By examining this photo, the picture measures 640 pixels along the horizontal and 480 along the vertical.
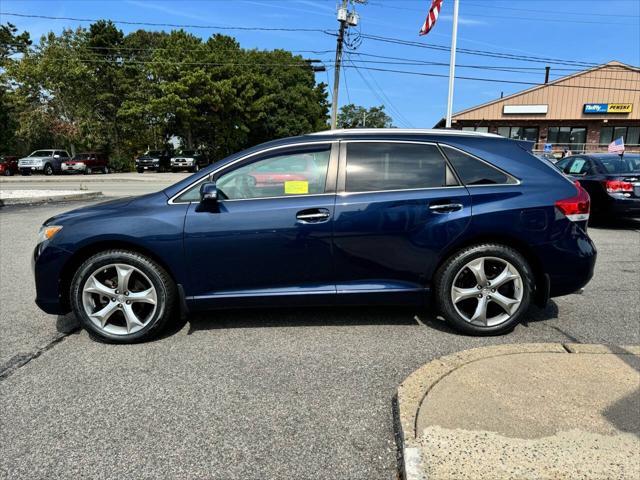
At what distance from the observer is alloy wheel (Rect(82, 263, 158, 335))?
12.3 feet

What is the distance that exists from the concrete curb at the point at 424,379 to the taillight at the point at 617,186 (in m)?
6.45

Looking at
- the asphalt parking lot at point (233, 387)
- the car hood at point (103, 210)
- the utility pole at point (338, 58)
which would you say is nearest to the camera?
the asphalt parking lot at point (233, 387)

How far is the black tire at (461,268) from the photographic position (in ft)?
12.4

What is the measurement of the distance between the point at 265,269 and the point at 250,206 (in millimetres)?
513

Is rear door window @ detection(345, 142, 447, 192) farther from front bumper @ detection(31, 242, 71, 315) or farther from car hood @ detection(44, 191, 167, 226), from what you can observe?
front bumper @ detection(31, 242, 71, 315)

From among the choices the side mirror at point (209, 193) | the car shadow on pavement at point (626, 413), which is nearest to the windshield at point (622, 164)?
the car shadow on pavement at point (626, 413)

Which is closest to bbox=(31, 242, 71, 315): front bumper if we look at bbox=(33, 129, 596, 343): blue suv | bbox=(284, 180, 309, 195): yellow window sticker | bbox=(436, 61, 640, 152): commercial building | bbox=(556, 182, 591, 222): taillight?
bbox=(33, 129, 596, 343): blue suv

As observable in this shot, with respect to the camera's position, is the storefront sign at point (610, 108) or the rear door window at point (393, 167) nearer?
the rear door window at point (393, 167)

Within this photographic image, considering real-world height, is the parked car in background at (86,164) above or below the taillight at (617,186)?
above

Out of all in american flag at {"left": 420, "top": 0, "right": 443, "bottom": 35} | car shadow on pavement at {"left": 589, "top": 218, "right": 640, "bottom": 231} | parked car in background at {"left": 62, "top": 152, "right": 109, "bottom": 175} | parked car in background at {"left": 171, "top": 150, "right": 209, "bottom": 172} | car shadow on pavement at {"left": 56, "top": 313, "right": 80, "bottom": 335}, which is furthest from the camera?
parked car in background at {"left": 171, "top": 150, "right": 209, "bottom": 172}

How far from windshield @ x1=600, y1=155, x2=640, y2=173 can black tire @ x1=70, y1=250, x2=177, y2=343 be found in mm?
8836

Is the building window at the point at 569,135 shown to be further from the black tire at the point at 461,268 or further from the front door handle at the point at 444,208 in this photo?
the front door handle at the point at 444,208

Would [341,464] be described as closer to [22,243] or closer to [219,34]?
[22,243]

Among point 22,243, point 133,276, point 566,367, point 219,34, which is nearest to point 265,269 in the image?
point 133,276
